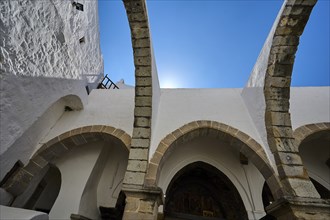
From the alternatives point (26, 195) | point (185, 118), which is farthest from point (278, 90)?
point (26, 195)

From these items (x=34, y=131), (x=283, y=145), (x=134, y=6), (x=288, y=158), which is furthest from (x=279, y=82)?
(x=34, y=131)

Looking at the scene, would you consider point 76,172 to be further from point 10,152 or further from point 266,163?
point 266,163

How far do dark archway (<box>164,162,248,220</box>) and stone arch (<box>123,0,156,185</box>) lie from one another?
1802 mm

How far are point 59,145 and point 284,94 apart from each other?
4030 mm

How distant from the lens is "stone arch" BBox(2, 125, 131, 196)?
3.21 m

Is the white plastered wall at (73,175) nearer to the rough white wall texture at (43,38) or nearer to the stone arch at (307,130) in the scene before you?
the rough white wall texture at (43,38)

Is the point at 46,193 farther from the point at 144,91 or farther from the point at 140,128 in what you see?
the point at 144,91

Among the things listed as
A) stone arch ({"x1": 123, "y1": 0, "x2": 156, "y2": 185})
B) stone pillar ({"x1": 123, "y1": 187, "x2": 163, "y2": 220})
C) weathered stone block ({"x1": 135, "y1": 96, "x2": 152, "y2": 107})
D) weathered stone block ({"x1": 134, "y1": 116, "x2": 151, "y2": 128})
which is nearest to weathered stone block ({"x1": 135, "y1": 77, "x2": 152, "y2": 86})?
stone arch ({"x1": 123, "y1": 0, "x2": 156, "y2": 185})

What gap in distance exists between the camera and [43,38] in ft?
10.2

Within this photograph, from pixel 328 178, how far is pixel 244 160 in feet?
5.37

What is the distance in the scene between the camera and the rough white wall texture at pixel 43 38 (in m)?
2.49

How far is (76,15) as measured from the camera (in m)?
4.16

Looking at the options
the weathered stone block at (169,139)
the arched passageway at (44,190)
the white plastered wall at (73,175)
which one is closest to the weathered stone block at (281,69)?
the weathered stone block at (169,139)

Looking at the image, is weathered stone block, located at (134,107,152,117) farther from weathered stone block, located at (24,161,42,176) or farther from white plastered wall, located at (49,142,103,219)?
weathered stone block, located at (24,161,42,176)
